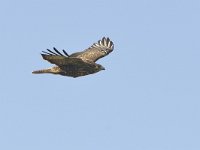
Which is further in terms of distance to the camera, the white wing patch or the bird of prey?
the white wing patch

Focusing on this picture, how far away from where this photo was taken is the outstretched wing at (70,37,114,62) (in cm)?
3551

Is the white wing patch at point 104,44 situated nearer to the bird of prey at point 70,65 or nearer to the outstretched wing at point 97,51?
the outstretched wing at point 97,51

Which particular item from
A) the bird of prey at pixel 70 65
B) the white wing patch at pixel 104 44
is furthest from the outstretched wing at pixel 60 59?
the white wing patch at pixel 104 44

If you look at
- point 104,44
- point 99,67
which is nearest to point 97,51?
point 104,44

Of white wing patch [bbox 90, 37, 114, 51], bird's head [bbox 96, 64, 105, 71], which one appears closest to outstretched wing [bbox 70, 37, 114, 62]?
white wing patch [bbox 90, 37, 114, 51]

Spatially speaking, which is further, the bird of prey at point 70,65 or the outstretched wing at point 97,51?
the outstretched wing at point 97,51

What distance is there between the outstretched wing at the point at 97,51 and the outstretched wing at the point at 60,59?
3.51 m

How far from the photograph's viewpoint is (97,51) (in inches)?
1451

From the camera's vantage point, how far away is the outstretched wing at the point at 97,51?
3551cm

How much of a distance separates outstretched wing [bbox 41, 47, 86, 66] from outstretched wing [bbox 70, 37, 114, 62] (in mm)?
3511

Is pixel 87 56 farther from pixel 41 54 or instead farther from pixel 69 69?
pixel 41 54

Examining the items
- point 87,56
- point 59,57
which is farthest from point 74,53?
point 59,57

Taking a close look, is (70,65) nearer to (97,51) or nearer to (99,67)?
(99,67)

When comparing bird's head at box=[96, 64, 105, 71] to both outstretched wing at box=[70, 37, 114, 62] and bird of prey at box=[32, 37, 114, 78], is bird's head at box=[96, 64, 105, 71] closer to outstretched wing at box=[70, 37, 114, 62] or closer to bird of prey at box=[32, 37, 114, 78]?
bird of prey at box=[32, 37, 114, 78]
